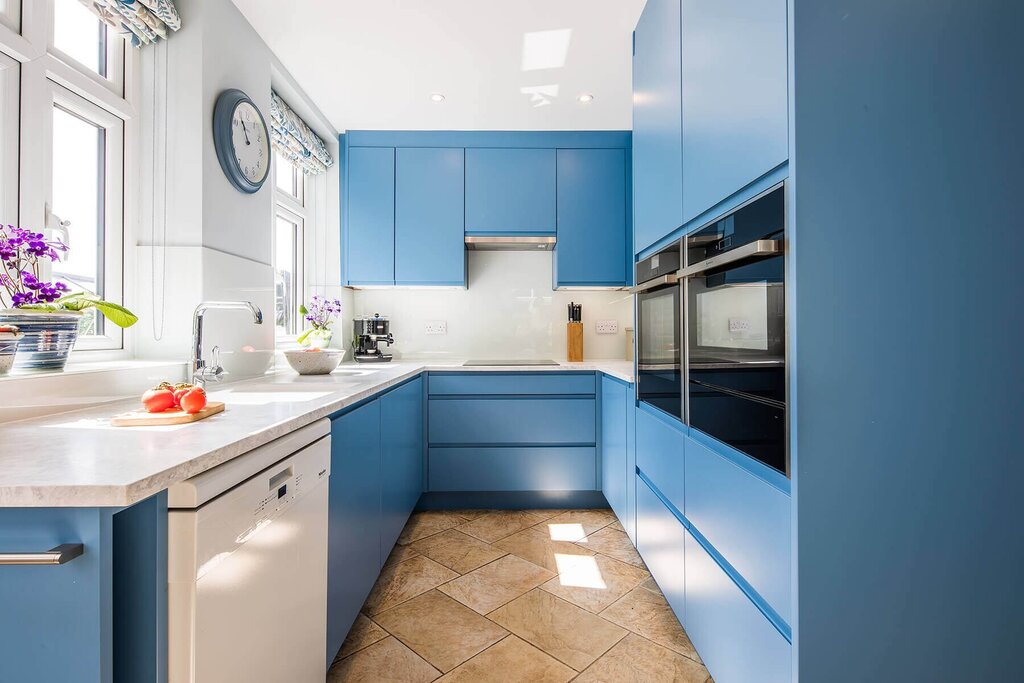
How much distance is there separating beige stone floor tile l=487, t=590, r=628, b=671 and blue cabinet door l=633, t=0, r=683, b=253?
1.46 metres

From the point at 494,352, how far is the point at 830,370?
9.09 ft

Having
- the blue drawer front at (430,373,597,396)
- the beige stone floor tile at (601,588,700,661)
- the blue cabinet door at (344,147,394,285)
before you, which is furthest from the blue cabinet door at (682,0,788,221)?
the blue cabinet door at (344,147,394,285)

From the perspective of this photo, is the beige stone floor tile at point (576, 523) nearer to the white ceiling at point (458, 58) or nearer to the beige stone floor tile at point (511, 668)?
the beige stone floor tile at point (511, 668)

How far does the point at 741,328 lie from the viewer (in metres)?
1.15

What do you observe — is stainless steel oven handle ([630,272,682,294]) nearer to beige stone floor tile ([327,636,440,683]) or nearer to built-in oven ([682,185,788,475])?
Result: built-in oven ([682,185,788,475])

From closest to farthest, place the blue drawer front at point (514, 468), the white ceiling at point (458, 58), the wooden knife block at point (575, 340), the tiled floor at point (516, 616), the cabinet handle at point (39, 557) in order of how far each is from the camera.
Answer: the cabinet handle at point (39, 557), the tiled floor at point (516, 616), the white ceiling at point (458, 58), the blue drawer front at point (514, 468), the wooden knife block at point (575, 340)

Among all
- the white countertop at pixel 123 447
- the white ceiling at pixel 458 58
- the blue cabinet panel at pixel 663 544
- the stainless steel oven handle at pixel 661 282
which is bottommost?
the blue cabinet panel at pixel 663 544

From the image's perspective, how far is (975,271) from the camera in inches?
38.0

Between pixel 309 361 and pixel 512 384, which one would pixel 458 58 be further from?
pixel 512 384

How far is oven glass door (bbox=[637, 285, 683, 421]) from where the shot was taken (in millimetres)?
1608

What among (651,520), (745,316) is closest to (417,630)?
(651,520)

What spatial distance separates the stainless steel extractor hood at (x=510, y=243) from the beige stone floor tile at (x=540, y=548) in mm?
1869

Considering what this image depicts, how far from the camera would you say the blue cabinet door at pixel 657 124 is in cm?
159

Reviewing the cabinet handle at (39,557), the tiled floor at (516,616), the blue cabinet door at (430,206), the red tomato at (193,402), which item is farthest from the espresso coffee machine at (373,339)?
the cabinet handle at (39,557)
